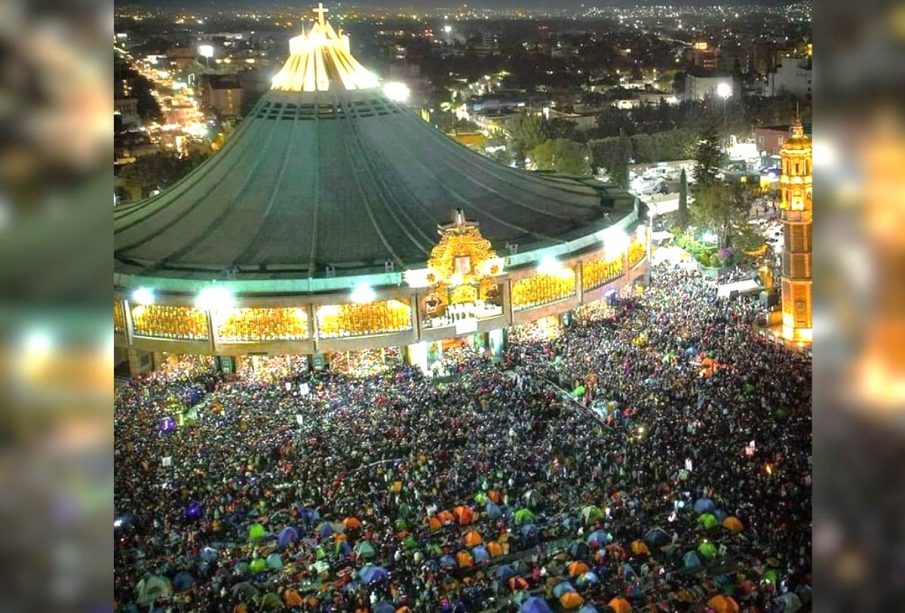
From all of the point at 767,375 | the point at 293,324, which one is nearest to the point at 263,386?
the point at 293,324

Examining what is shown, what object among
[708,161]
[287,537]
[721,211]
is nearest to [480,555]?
[287,537]

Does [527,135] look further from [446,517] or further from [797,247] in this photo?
[446,517]

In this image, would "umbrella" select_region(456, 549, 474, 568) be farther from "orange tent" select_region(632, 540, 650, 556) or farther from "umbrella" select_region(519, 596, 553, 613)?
"orange tent" select_region(632, 540, 650, 556)

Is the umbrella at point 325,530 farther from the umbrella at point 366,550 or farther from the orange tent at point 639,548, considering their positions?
the orange tent at point 639,548

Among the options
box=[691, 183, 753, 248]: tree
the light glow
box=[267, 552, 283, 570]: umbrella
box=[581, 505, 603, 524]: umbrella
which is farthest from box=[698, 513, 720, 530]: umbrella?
box=[691, 183, 753, 248]: tree

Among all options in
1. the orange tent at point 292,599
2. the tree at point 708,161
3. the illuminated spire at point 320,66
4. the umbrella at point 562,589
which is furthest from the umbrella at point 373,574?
the tree at point 708,161

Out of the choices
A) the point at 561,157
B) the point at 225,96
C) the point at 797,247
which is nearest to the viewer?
the point at 797,247
